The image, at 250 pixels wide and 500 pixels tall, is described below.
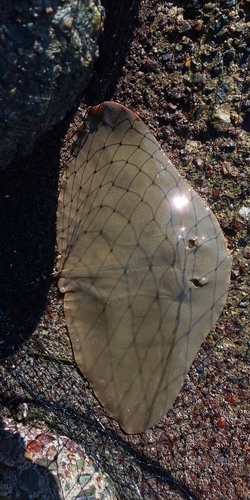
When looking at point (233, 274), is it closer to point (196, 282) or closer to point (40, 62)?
point (196, 282)

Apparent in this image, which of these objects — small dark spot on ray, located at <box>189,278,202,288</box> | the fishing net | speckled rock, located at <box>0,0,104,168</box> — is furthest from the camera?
the fishing net

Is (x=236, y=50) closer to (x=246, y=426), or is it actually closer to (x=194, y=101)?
(x=194, y=101)

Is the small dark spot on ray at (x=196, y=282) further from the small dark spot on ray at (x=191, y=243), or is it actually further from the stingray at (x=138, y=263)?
the small dark spot on ray at (x=191, y=243)

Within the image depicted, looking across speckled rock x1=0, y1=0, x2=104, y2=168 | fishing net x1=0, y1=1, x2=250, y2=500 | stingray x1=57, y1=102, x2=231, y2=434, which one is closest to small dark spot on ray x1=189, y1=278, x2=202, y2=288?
stingray x1=57, y1=102, x2=231, y2=434

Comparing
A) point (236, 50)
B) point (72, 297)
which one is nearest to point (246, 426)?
point (72, 297)

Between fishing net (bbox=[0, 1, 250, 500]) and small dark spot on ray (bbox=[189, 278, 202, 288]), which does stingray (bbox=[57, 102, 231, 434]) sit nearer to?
small dark spot on ray (bbox=[189, 278, 202, 288])

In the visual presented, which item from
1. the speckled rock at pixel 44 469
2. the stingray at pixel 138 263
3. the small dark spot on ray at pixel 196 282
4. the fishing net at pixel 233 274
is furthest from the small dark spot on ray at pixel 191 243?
the speckled rock at pixel 44 469
